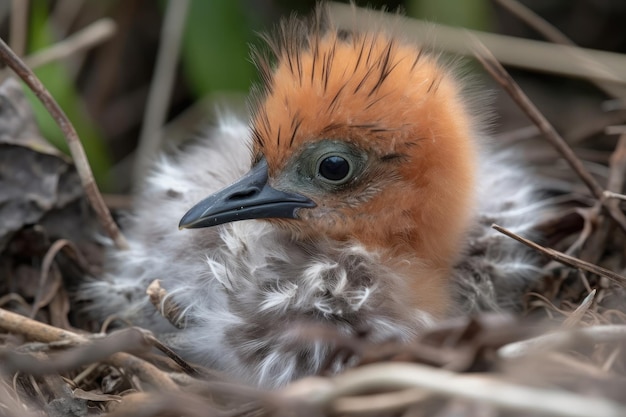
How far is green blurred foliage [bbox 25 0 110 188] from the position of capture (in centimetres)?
290

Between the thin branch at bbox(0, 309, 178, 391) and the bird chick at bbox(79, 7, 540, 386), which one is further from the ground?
the bird chick at bbox(79, 7, 540, 386)

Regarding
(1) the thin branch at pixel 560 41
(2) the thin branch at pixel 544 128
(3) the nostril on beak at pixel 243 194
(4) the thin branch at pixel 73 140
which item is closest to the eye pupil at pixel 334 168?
(3) the nostril on beak at pixel 243 194

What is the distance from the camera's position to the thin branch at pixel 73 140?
2.20 metres

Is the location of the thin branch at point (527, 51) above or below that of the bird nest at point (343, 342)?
above

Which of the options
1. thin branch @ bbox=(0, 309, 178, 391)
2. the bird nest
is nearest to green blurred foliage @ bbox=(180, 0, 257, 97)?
the bird nest

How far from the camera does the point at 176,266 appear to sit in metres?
2.27

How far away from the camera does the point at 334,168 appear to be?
199cm

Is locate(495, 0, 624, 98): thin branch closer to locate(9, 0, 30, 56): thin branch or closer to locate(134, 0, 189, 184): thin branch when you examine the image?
locate(134, 0, 189, 184): thin branch

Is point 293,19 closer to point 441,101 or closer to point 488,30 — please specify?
point 441,101

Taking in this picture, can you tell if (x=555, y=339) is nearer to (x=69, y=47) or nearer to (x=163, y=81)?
(x=69, y=47)

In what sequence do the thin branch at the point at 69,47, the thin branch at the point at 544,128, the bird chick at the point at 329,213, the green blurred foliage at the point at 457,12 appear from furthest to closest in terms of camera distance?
1. the green blurred foliage at the point at 457,12
2. the thin branch at the point at 69,47
3. the thin branch at the point at 544,128
4. the bird chick at the point at 329,213

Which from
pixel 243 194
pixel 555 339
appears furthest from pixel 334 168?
pixel 555 339

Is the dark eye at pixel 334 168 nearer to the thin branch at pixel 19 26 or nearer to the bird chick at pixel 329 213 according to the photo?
the bird chick at pixel 329 213

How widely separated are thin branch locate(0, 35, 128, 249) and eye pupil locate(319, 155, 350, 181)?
74cm
